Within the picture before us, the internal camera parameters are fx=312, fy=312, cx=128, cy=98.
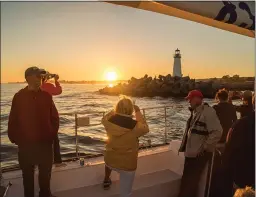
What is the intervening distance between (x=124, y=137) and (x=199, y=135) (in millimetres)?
899

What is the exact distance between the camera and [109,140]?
3.13 meters

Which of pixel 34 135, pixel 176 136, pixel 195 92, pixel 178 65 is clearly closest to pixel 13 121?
pixel 34 135

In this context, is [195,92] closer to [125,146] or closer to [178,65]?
[125,146]

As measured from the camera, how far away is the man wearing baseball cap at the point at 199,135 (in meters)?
3.35

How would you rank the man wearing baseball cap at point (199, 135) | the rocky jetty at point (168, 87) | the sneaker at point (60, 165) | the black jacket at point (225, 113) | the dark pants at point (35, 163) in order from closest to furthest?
the dark pants at point (35, 163)
the man wearing baseball cap at point (199, 135)
the sneaker at point (60, 165)
the black jacket at point (225, 113)
the rocky jetty at point (168, 87)

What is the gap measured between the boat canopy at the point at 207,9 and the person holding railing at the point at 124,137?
3.85 feet

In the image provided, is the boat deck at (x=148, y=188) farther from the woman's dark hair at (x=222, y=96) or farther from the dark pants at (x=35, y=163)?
the woman's dark hair at (x=222, y=96)

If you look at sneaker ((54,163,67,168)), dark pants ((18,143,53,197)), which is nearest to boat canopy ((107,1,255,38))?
dark pants ((18,143,53,197))

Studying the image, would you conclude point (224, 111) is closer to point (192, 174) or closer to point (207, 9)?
point (192, 174)

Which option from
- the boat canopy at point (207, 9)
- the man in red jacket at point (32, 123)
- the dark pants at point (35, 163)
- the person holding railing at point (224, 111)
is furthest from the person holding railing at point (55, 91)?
the boat canopy at point (207, 9)

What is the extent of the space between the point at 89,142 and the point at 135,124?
15.2 meters

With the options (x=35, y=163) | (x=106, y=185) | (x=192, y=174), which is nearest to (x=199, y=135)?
(x=192, y=174)

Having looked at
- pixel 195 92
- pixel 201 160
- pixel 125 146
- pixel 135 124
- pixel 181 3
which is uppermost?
pixel 181 3

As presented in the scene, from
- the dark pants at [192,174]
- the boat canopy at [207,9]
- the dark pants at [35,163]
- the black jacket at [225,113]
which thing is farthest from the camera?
the black jacket at [225,113]
